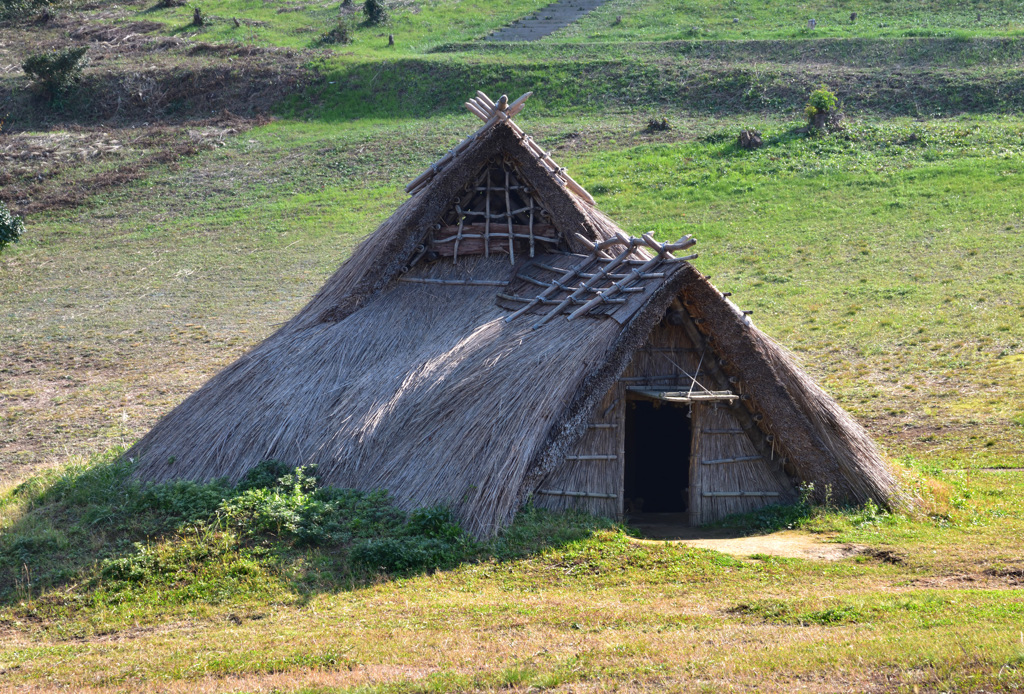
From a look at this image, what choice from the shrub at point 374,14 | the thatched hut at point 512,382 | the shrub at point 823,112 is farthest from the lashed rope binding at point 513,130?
the shrub at point 374,14

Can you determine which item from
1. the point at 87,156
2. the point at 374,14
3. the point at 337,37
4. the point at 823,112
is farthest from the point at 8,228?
the point at 374,14

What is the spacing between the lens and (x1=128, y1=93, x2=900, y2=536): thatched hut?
12398 mm

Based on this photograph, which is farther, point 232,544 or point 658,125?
point 658,125

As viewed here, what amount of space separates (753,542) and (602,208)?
21.9 m

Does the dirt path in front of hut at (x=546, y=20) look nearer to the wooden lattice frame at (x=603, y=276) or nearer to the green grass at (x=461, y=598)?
the wooden lattice frame at (x=603, y=276)

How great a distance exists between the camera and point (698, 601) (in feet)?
33.7

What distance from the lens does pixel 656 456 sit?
679 inches

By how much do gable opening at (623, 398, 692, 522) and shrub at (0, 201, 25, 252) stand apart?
26394 mm

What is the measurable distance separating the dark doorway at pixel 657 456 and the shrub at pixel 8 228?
26398 millimetres

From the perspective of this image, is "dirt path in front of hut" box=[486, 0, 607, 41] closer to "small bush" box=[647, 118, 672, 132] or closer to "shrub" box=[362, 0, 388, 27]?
"shrub" box=[362, 0, 388, 27]

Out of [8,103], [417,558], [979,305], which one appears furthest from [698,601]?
[8,103]

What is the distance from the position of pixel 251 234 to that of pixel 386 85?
15956 mm

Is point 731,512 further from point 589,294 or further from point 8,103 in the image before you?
point 8,103

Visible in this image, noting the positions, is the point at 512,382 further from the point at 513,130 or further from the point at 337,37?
the point at 337,37
